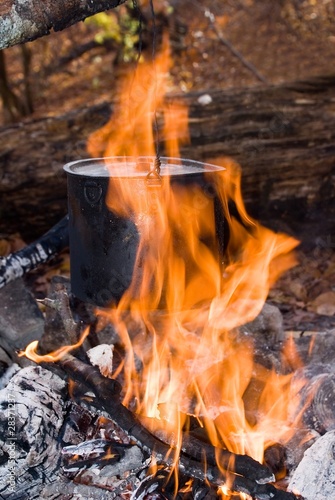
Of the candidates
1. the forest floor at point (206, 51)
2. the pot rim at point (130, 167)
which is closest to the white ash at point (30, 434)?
the pot rim at point (130, 167)

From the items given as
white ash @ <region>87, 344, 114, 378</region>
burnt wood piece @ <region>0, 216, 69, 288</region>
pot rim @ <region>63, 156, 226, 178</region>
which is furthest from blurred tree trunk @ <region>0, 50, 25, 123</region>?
white ash @ <region>87, 344, 114, 378</region>

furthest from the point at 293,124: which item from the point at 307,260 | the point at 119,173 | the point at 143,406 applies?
the point at 143,406

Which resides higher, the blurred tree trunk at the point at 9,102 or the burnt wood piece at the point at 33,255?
the blurred tree trunk at the point at 9,102

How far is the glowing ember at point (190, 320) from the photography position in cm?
234

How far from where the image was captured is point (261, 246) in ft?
11.2

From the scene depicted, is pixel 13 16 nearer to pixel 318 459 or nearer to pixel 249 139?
pixel 318 459

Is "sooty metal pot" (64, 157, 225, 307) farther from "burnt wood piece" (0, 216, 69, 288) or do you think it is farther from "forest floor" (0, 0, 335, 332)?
"forest floor" (0, 0, 335, 332)

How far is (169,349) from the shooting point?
2.81 metres

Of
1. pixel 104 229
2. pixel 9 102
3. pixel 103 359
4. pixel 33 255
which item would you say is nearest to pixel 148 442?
pixel 103 359

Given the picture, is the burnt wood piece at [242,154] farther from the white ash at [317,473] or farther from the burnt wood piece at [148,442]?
the white ash at [317,473]

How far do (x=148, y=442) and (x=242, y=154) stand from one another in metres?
2.41

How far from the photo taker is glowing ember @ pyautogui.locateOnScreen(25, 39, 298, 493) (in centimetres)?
234

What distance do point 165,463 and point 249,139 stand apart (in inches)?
101

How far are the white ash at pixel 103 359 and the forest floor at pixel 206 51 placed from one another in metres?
5.82
